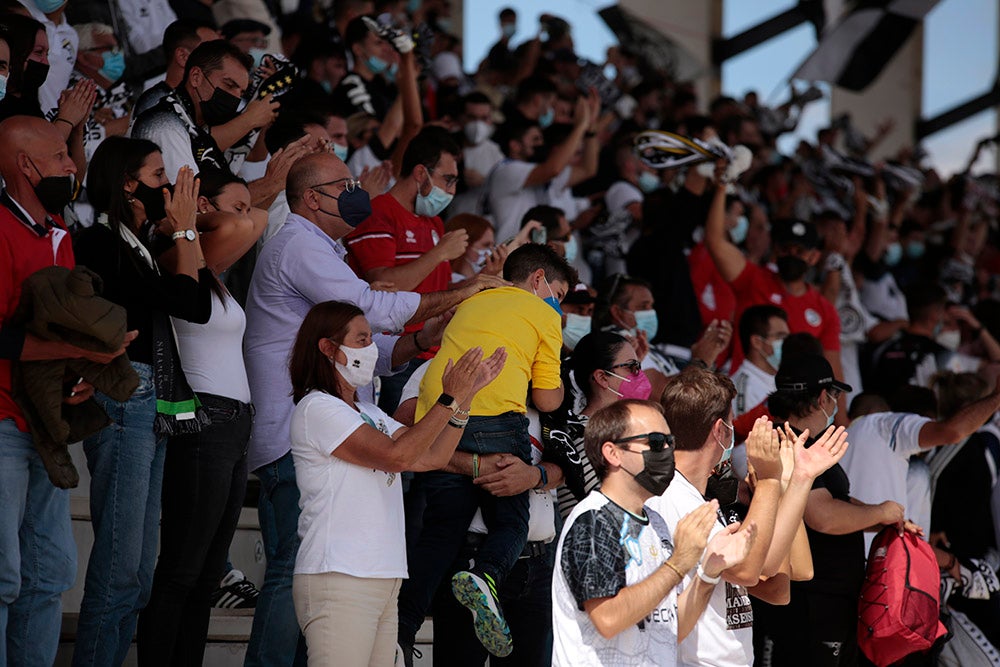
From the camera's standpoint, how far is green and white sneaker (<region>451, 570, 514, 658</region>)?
169 inches

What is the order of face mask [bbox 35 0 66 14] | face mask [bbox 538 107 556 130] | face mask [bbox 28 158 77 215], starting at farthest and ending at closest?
face mask [bbox 538 107 556 130]
face mask [bbox 35 0 66 14]
face mask [bbox 28 158 77 215]

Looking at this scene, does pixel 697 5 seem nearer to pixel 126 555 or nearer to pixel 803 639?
pixel 803 639

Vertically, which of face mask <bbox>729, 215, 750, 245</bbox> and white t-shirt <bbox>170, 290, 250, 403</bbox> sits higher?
white t-shirt <bbox>170, 290, 250, 403</bbox>

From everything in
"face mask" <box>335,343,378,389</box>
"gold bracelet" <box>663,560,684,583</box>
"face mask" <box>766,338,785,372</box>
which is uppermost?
"gold bracelet" <box>663,560,684,583</box>

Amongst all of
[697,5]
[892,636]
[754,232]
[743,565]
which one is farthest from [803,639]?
[697,5]

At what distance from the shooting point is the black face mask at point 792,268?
779cm

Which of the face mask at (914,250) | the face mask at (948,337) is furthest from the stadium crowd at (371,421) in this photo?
the face mask at (914,250)

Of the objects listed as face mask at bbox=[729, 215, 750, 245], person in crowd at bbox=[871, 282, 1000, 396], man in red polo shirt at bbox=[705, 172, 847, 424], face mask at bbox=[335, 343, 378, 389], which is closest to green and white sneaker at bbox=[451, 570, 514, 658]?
face mask at bbox=[335, 343, 378, 389]

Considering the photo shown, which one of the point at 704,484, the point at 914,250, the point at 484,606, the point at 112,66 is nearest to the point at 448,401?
the point at 484,606

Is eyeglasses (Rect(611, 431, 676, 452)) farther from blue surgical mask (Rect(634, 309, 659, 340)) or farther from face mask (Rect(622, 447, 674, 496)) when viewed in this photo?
blue surgical mask (Rect(634, 309, 659, 340))

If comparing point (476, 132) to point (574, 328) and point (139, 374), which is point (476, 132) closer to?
point (574, 328)

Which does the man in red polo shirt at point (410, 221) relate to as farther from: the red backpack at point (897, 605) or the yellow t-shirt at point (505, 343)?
the red backpack at point (897, 605)

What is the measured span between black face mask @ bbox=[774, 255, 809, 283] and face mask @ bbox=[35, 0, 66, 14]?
4.26 m

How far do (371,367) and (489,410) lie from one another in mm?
636
